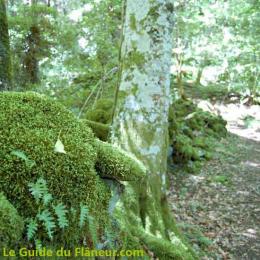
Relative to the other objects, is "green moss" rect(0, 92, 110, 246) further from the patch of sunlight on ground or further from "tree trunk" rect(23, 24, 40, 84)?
the patch of sunlight on ground

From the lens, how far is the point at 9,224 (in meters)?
1.73

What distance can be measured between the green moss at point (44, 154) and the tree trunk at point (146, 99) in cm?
246

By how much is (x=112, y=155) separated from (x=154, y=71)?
2444 mm

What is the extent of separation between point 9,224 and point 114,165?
94cm

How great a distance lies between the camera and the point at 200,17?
18125 millimetres

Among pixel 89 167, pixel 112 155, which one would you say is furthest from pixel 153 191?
pixel 89 167

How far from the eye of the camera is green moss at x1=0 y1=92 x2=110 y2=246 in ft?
6.29

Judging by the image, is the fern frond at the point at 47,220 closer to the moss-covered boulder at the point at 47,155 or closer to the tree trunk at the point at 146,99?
the moss-covered boulder at the point at 47,155

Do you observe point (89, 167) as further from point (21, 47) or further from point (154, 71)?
point (21, 47)

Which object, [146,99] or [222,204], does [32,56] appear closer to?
[146,99]

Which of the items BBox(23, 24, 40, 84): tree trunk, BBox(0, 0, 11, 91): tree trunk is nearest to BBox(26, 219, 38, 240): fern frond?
BBox(0, 0, 11, 91): tree trunk

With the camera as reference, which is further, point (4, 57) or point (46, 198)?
point (4, 57)

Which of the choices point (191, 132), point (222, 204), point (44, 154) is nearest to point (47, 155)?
point (44, 154)

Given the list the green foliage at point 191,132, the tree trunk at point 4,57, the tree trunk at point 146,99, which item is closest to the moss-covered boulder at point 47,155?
the tree trunk at point 146,99
